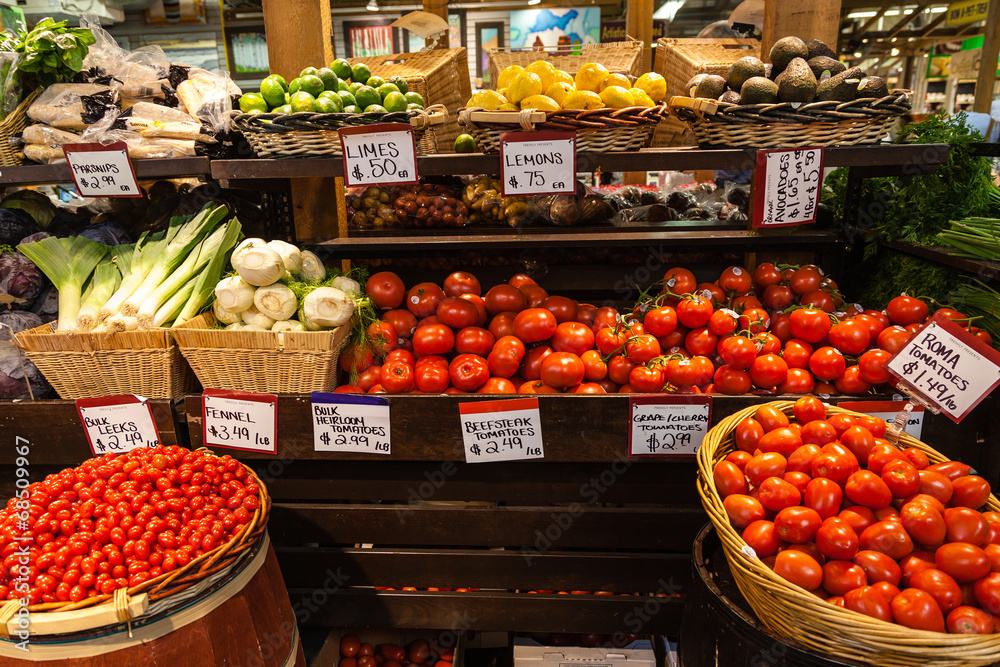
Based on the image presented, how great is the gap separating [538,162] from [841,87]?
90 cm

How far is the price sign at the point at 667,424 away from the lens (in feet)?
5.54

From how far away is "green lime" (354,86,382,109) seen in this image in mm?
1890

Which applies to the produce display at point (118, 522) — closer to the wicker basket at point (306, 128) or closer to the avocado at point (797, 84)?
the wicker basket at point (306, 128)

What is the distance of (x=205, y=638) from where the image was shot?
4.35 ft

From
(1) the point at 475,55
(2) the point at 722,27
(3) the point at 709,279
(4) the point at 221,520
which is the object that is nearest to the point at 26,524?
(4) the point at 221,520

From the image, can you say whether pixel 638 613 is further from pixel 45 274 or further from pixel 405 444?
pixel 45 274

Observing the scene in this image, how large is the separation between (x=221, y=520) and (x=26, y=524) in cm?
43

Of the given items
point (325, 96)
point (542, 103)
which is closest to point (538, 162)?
point (542, 103)

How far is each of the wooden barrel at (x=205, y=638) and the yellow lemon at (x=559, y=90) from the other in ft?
5.07

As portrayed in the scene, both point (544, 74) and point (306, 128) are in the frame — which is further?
point (544, 74)

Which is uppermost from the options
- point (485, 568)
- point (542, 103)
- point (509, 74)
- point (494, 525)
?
point (509, 74)

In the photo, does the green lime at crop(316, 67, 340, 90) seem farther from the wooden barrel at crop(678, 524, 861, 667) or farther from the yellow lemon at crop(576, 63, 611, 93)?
the wooden barrel at crop(678, 524, 861, 667)

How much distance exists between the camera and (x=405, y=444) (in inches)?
70.2

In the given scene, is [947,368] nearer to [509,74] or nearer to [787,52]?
[787,52]
